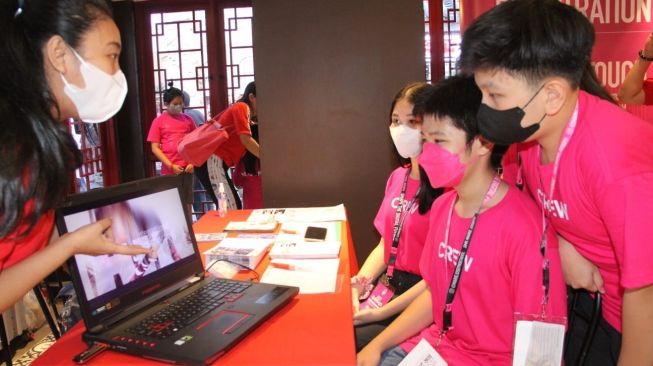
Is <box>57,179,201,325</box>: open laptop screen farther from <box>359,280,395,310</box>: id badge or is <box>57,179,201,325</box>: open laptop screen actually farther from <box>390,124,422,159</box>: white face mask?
<box>390,124,422,159</box>: white face mask

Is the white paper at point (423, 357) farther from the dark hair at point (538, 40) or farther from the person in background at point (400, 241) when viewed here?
the dark hair at point (538, 40)

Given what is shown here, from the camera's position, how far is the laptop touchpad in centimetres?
108

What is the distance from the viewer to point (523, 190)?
1.39m

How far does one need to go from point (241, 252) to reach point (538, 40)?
1.11m

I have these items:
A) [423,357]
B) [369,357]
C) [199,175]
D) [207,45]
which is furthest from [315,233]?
[207,45]

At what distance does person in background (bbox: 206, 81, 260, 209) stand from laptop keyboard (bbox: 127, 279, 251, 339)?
2.49 m

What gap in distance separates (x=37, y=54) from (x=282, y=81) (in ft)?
6.43

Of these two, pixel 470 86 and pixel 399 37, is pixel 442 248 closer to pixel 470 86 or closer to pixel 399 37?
pixel 470 86

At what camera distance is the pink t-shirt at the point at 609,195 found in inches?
35.9

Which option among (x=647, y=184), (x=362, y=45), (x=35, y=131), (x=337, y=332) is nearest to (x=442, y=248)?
(x=337, y=332)

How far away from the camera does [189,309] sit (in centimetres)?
117

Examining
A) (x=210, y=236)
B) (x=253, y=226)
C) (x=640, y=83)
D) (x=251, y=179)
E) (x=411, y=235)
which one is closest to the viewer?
(x=411, y=235)

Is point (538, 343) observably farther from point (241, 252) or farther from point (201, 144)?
point (201, 144)

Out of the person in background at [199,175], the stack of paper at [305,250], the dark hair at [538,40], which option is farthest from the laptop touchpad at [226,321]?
the person in background at [199,175]
